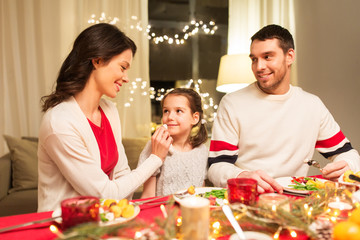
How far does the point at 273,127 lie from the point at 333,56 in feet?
6.43

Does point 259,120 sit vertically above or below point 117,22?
below

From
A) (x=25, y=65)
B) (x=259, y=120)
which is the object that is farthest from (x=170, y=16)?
(x=259, y=120)

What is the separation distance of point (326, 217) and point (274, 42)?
44.4 inches

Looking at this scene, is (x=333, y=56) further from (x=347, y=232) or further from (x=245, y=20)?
(x=347, y=232)

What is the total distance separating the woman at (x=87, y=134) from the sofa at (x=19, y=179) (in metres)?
1.40

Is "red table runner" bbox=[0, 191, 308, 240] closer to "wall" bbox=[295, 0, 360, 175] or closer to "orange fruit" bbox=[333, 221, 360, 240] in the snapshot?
"orange fruit" bbox=[333, 221, 360, 240]

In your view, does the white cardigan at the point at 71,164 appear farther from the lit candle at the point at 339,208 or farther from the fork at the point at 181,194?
the lit candle at the point at 339,208

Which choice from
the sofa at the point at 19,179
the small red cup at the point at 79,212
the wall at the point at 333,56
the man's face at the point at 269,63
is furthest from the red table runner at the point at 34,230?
the wall at the point at 333,56

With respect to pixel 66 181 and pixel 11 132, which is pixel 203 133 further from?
pixel 11 132

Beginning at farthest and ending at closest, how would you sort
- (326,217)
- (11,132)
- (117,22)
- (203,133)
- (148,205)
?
(117,22) < (11,132) < (203,133) < (148,205) < (326,217)

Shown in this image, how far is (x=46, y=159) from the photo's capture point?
1436mm

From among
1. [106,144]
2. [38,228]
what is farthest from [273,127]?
[38,228]

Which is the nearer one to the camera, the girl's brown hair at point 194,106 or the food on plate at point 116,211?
the food on plate at point 116,211

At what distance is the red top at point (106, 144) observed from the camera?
1545 millimetres
